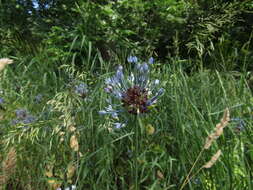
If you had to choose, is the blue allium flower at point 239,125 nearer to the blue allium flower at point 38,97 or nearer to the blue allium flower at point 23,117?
the blue allium flower at point 23,117

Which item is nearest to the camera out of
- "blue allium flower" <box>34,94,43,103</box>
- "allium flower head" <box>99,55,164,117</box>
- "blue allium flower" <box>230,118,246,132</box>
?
"allium flower head" <box>99,55,164,117</box>

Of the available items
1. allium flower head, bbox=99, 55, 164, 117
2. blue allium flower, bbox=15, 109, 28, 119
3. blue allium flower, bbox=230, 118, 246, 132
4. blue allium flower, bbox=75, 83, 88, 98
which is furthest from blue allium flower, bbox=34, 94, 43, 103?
blue allium flower, bbox=230, 118, 246, 132

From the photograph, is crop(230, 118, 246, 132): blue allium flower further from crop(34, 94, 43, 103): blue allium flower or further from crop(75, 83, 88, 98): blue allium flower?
crop(34, 94, 43, 103): blue allium flower

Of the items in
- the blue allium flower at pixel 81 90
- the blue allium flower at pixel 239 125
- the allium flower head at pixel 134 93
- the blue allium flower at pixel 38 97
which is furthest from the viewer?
the blue allium flower at pixel 38 97

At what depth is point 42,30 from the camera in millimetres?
4406

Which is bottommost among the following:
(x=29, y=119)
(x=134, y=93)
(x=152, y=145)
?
(x=152, y=145)

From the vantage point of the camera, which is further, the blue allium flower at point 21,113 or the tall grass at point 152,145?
the blue allium flower at point 21,113

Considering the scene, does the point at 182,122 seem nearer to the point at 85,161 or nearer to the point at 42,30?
the point at 85,161

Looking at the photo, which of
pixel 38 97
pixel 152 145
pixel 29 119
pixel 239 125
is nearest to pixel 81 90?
pixel 29 119

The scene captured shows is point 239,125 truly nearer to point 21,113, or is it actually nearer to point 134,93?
point 134,93

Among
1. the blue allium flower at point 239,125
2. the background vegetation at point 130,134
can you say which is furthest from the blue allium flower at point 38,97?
the blue allium flower at point 239,125

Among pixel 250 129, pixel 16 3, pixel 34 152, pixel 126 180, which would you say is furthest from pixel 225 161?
pixel 16 3

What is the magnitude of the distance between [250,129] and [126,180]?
0.66m

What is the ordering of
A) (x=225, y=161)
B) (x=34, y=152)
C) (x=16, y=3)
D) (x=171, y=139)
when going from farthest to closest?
(x=16, y=3) < (x=34, y=152) < (x=171, y=139) < (x=225, y=161)
